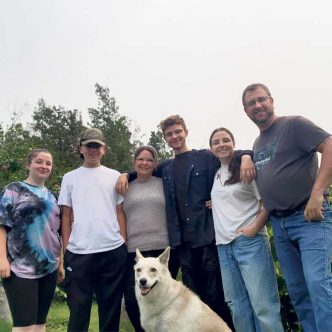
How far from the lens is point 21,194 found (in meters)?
4.50

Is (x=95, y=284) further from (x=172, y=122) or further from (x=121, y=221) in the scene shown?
(x=172, y=122)

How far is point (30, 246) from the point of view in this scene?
4434 millimetres

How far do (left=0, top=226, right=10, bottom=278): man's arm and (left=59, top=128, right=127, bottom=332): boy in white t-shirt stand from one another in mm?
695

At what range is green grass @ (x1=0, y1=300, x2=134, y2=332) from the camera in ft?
23.3

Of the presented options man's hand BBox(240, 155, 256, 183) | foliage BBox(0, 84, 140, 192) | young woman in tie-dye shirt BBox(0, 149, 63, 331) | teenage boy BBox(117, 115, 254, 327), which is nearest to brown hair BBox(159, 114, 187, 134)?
teenage boy BBox(117, 115, 254, 327)

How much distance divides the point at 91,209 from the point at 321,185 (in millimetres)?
2488

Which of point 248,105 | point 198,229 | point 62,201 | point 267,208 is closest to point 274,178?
point 267,208

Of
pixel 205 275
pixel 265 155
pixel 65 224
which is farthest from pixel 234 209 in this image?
pixel 65 224

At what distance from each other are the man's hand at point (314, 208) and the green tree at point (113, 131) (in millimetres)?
29752

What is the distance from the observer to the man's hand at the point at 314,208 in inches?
145

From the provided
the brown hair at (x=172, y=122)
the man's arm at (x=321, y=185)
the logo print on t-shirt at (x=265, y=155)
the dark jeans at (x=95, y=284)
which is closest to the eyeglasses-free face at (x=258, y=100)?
the logo print on t-shirt at (x=265, y=155)

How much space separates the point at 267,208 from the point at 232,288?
1.01m

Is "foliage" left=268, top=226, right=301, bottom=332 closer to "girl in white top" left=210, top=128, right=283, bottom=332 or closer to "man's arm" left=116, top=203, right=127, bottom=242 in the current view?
"girl in white top" left=210, top=128, right=283, bottom=332

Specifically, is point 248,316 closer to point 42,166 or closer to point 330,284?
point 330,284
